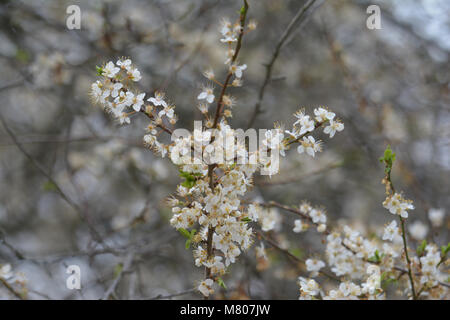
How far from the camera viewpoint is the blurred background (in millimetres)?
3547

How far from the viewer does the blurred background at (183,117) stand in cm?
355

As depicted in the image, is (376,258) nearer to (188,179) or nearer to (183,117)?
(188,179)

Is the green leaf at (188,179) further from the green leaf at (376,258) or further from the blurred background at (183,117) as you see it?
the blurred background at (183,117)

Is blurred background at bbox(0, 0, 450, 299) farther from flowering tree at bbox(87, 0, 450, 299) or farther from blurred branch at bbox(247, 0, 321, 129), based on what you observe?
flowering tree at bbox(87, 0, 450, 299)

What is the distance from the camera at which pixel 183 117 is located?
13.9ft

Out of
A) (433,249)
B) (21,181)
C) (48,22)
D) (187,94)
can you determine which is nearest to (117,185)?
(21,181)

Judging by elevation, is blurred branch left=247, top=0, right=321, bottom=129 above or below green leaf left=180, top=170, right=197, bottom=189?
above

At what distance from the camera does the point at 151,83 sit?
3.92m

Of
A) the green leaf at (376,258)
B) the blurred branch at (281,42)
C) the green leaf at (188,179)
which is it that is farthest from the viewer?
the blurred branch at (281,42)

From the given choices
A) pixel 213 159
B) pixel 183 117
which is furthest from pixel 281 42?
pixel 183 117

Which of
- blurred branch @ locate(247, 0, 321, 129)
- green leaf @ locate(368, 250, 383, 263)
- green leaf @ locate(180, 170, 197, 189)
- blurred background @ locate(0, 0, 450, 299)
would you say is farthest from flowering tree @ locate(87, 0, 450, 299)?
blurred background @ locate(0, 0, 450, 299)

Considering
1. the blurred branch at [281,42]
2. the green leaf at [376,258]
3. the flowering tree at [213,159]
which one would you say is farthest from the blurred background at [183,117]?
the flowering tree at [213,159]

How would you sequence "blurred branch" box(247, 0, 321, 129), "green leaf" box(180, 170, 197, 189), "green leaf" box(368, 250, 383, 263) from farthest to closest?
"blurred branch" box(247, 0, 321, 129) < "green leaf" box(368, 250, 383, 263) < "green leaf" box(180, 170, 197, 189)

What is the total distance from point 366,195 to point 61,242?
390cm
